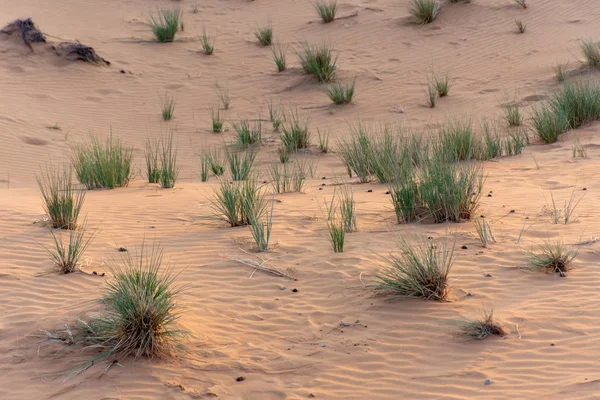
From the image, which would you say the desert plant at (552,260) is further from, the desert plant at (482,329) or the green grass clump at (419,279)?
the desert plant at (482,329)

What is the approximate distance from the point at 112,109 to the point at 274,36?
4501 mm

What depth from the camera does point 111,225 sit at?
5.95 metres

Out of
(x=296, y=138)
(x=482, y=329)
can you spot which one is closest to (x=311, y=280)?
(x=482, y=329)

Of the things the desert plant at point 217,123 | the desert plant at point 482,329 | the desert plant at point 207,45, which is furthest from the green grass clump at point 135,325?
the desert plant at point 207,45

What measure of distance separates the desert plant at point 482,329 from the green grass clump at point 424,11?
12.3m

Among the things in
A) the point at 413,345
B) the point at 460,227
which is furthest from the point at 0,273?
the point at 460,227

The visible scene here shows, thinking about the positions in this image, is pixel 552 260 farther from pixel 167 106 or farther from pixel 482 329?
pixel 167 106

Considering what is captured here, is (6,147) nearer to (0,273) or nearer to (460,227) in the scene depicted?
(0,273)

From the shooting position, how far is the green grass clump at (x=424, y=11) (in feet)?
50.0

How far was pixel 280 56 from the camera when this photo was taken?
14.2 meters

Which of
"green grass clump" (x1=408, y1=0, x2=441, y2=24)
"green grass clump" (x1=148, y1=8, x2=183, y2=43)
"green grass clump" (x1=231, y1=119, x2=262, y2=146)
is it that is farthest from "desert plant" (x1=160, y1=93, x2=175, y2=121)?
"green grass clump" (x1=408, y1=0, x2=441, y2=24)

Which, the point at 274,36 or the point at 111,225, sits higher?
the point at 274,36

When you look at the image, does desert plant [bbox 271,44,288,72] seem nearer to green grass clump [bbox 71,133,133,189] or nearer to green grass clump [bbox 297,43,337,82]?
green grass clump [bbox 297,43,337,82]

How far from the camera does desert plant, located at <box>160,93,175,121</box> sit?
1211cm
